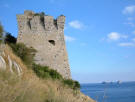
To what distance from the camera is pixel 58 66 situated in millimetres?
14375

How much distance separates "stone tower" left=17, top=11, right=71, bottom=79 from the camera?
46.4ft

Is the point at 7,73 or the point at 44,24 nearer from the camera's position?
the point at 7,73

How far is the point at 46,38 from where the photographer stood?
1430 centimetres

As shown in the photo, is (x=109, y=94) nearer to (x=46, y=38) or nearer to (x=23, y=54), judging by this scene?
(x=46, y=38)

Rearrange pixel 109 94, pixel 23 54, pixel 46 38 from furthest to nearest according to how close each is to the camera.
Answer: pixel 109 94, pixel 46 38, pixel 23 54

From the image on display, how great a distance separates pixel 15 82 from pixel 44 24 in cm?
1047

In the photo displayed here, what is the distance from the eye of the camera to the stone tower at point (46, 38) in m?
14.2

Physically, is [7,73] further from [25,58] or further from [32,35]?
[32,35]

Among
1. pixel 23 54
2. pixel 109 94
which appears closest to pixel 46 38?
pixel 23 54

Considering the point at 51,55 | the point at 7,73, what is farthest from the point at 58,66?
the point at 7,73

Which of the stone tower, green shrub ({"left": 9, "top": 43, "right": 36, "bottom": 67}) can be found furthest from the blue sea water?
green shrub ({"left": 9, "top": 43, "right": 36, "bottom": 67})

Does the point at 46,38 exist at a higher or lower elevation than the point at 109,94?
higher

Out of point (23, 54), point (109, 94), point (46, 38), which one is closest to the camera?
point (23, 54)

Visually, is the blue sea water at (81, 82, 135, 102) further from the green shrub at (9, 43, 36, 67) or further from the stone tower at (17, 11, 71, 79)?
the green shrub at (9, 43, 36, 67)
